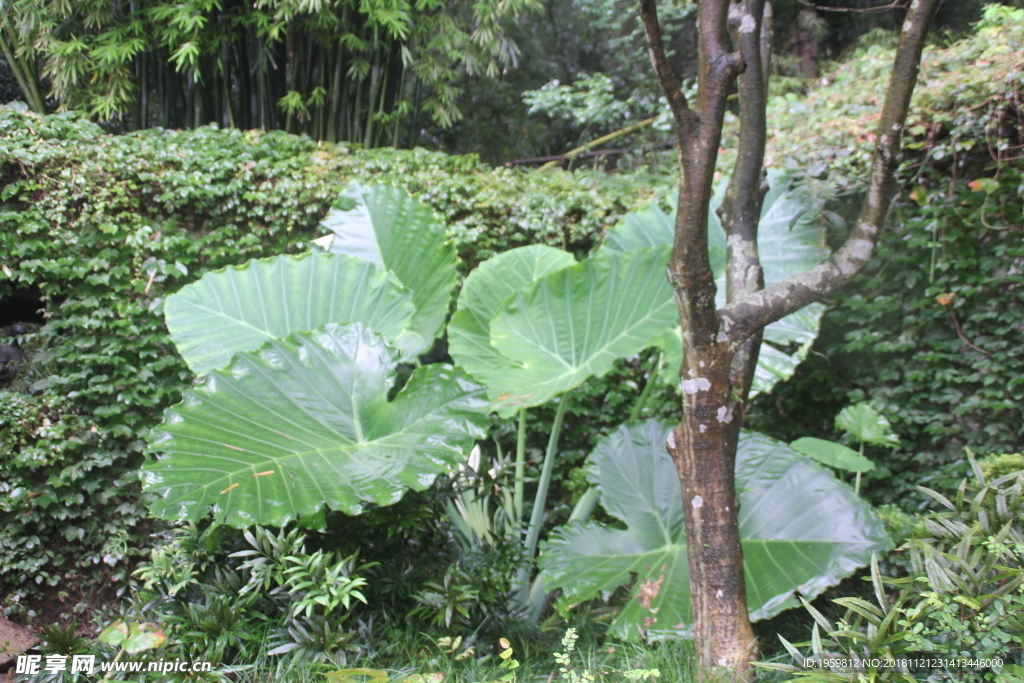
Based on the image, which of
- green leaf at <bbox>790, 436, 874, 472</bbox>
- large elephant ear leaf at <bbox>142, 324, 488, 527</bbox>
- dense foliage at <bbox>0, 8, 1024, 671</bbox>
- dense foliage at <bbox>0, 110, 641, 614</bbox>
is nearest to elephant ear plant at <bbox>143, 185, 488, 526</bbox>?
large elephant ear leaf at <bbox>142, 324, 488, 527</bbox>

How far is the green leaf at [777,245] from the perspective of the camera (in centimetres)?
229

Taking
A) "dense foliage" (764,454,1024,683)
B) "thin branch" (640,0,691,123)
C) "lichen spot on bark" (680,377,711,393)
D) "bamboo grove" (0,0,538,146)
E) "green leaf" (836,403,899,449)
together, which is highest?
"bamboo grove" (0,0,538,146)

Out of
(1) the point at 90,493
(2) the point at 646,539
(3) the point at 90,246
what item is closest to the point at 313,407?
(2) the point at 646,539

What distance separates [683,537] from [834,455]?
58cm

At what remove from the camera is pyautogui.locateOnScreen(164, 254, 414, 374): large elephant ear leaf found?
6.86ft

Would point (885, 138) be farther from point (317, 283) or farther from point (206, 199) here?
point (206, 199)

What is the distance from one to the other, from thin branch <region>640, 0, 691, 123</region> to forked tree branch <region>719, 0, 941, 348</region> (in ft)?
1.57

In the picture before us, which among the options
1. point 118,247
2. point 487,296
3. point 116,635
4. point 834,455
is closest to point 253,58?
point 118,247

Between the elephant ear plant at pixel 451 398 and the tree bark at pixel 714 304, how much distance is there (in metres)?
0.24

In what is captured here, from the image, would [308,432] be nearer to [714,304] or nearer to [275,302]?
[275,302]

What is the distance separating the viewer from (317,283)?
2182 millimetres

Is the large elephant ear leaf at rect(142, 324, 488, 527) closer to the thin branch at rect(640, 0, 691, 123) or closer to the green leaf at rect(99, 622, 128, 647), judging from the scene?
the green leaf at rect(99, 622, 128, 647)

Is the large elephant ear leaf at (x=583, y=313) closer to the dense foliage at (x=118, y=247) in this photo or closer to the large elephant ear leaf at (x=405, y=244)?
the large elephant ear leaf at (x=405, y=244)

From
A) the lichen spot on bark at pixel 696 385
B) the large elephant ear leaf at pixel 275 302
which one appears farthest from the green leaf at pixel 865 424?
the large elephant ear leaf at pixel 275 302
